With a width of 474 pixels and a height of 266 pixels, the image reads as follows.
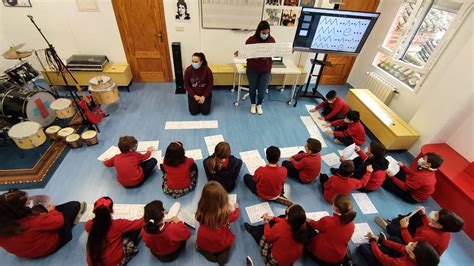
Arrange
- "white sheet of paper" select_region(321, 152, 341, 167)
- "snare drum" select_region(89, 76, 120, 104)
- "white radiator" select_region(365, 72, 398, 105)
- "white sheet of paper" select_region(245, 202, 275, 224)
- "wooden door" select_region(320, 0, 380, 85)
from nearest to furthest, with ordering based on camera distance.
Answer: "white sheet of paper" select_region(245, 202, 275, 224) → "white sheet of paper" select_region(321, 152, 341, 167) → "snare drum" select_region(89, 76, 120, 104) → "white radiator" select_region(365, 72, 398, 105) → "wooden door" select_region(320, 0, 380, 85)

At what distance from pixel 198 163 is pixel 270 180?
1.15m

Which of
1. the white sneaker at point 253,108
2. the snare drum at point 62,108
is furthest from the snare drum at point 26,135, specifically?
the white sneaker at point 253,108

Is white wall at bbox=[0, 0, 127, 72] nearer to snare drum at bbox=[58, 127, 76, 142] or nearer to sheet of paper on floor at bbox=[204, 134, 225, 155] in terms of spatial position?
snare drum at bbox=[58, 127, 76, 142]

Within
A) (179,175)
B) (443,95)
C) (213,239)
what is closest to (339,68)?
(443,95)

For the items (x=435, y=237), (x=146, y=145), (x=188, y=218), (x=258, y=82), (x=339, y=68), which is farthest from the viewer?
(x=339, y=68)

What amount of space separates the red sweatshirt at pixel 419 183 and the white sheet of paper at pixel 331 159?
714mm

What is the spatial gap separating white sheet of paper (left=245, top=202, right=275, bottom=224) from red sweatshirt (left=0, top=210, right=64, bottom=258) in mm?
1860

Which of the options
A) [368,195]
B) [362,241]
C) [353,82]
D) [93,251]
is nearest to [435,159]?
[368,195]

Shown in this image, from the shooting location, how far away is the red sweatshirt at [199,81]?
12.5 ft

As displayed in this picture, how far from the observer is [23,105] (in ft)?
10.1

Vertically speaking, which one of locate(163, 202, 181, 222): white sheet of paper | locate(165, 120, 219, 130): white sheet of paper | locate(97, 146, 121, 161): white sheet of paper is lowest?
locate(163, 202, 181, 222): white sheet of paper

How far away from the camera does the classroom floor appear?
221 cm

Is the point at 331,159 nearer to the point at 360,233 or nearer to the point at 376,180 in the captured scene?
the point at 376,180

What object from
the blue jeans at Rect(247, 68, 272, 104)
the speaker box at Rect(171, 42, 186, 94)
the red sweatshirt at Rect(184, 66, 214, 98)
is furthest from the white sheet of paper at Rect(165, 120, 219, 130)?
the speaker box at Rect(171, 42, 186, 94)
